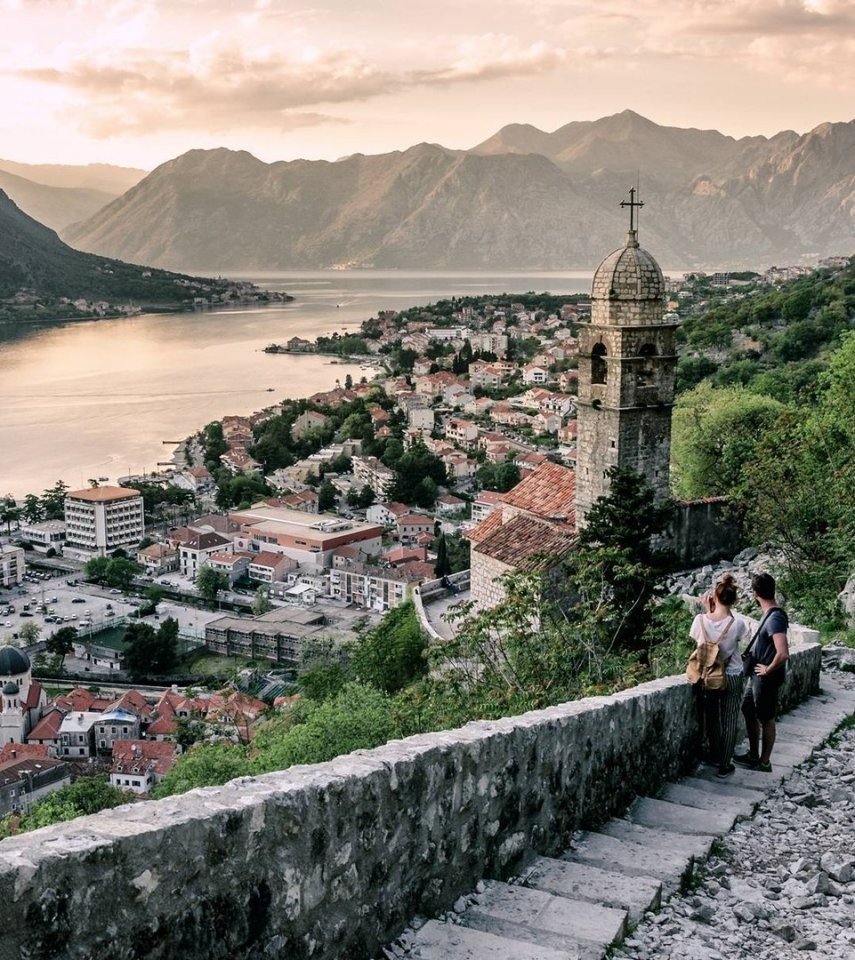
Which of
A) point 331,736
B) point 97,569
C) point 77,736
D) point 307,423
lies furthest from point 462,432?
point 331,736

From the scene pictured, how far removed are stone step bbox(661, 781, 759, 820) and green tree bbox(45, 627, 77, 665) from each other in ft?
111

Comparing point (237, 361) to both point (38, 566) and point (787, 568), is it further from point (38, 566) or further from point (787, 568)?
point (787, 568)

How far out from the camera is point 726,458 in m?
16.0

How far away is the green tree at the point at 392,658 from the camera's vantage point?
15609mm

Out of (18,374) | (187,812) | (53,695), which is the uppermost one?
(187,812)

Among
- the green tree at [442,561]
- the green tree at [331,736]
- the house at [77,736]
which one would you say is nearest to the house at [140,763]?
the house at [77,736]

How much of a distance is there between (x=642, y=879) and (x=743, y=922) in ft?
0.90

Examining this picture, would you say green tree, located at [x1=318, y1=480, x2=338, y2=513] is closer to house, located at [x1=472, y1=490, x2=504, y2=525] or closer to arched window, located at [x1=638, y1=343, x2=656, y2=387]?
house, located at [x1=472, y1=490, x2=504, y2=525]

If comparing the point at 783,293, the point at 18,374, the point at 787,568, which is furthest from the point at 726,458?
the point at 18,374

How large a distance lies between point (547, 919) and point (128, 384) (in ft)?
262

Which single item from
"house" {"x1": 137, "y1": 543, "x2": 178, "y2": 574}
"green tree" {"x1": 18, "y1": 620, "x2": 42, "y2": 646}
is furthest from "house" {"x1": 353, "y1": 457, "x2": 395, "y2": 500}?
"green tree" {"x1": 18, "y1": 620, "x2": 42, "y2": 646}

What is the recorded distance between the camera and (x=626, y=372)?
1327cm

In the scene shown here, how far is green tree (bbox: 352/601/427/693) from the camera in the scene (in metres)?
15.6

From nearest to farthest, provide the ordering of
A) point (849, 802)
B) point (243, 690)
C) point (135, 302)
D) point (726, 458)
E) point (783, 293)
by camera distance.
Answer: point (849, 802)
point (726, 458)
point (243, 690)
point (783, 293)
point (135, 302)
